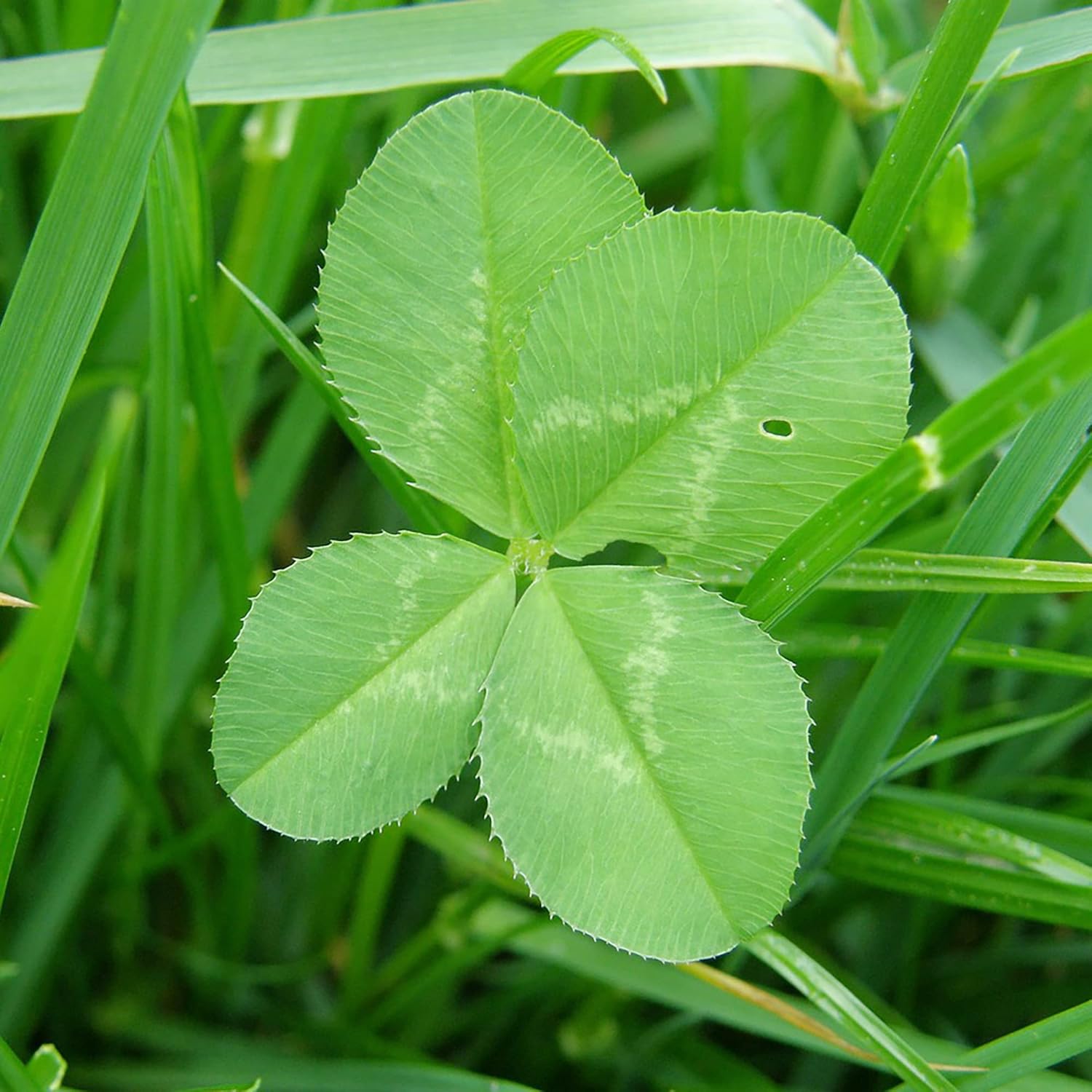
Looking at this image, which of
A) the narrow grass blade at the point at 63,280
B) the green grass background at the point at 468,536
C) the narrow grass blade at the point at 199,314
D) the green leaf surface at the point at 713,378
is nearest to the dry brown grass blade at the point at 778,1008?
the green grass background at the point at 468,536

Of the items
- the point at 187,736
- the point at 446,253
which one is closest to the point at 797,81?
the point at 446,253

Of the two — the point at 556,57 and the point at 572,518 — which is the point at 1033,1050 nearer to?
the point at 572,518

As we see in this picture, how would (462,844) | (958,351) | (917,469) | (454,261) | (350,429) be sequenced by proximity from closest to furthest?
(917,469) < (454,261) < (350,429) < (462,844) < (958,351)

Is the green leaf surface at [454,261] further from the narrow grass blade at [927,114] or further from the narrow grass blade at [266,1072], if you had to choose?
the narrow grass blade at [266,1072]

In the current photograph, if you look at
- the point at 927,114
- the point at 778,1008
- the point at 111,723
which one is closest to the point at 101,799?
the point at 111,723

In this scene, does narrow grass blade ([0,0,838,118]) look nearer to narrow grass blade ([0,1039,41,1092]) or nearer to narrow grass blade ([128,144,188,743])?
narrow grass blade ([128,144,188,743])

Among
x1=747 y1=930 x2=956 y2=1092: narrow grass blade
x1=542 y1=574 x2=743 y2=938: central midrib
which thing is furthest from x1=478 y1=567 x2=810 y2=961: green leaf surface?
x1=747 y1=930 x2=956 y2=1092: narrow grass blade
